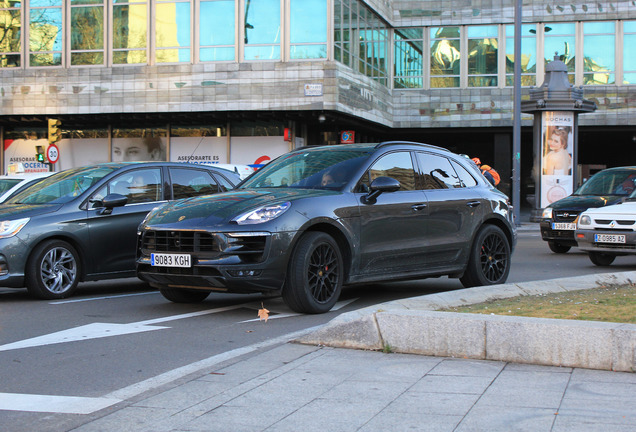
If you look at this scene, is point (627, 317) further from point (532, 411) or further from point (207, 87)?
point (207, 87)

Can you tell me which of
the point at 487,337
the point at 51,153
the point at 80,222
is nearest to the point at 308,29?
the point at 51,153

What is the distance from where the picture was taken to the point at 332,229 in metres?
8.01

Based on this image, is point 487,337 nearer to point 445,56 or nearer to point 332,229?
point 332,229

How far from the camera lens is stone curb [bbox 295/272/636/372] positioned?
5273mm

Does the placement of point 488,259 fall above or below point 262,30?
below

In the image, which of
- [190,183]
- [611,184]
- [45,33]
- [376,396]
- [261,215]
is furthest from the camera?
[45,33]

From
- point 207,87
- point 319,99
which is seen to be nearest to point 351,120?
point 319,99

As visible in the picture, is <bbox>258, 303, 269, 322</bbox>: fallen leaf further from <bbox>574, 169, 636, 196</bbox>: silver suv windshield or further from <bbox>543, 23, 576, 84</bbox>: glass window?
<bbox>543, 23, 576, 84</bbox>: glass window

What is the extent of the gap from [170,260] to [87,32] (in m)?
26.1

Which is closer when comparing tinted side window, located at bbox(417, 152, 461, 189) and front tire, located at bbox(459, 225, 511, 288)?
tinted side window, located at bbox(417, 152, 461, 189)

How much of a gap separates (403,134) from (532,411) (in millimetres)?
37002

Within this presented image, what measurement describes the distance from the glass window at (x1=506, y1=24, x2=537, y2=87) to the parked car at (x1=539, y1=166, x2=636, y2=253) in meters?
21.8

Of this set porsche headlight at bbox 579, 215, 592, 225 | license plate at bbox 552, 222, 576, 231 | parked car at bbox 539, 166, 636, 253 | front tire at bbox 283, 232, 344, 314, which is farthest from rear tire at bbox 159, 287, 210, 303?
license plate at bbox 552, 222, 576, 231

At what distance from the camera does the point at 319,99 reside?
2914 cm
